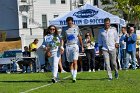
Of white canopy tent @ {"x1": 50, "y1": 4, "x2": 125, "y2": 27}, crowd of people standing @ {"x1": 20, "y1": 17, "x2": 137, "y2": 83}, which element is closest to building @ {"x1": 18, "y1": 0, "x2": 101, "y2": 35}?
white canopy tent @ {"x1": 50, "y1": 4, "x2": 125, "y2": 27}

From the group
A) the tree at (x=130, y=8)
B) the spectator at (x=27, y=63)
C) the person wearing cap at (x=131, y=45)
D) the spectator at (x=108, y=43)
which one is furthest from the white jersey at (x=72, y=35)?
the tree at (x=130, y=8)

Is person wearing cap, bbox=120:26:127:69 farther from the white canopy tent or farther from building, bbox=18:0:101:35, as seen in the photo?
building, bbox=18:0:101:35

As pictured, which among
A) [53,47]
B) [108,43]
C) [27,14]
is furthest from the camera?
[27,14]

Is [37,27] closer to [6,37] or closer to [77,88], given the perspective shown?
[6,37]

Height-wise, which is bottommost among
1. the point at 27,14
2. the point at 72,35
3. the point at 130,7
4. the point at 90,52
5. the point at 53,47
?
the point at 90,52

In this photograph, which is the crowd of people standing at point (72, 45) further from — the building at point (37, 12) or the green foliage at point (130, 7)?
the green foliage at point (130, 7)

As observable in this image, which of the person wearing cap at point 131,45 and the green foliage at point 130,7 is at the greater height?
the green foliage at point 130,7

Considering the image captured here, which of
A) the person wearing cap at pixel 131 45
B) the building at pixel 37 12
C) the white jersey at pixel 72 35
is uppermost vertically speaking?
the building at pixel 37 12

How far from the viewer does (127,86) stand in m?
14.1

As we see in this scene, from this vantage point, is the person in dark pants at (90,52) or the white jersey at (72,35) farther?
the person in dark pants at (90,52)

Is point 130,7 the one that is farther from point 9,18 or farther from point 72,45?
point 72,45

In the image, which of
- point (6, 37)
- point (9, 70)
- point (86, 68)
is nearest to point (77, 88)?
point (86, 68)

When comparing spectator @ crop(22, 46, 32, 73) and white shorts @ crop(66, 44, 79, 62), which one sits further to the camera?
spectator @ crop(22, 46, 32, 73)

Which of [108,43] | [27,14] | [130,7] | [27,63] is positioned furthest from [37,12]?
[108,43]
